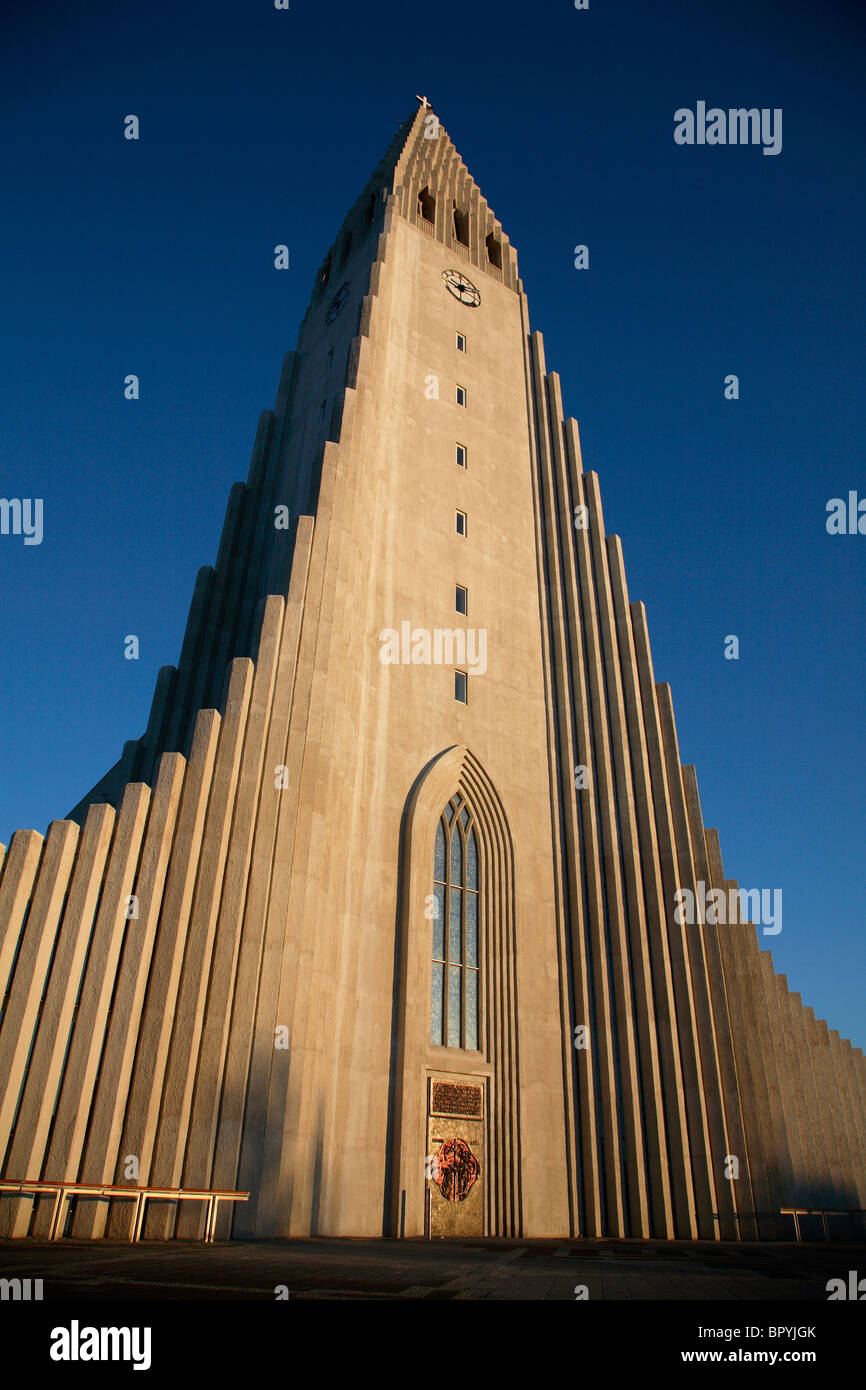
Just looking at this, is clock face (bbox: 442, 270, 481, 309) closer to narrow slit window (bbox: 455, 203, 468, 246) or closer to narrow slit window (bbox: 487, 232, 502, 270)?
narrow slit window (bbox: 455, 203, 468, 246)

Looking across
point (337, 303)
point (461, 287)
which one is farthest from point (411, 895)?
point (337, 303)

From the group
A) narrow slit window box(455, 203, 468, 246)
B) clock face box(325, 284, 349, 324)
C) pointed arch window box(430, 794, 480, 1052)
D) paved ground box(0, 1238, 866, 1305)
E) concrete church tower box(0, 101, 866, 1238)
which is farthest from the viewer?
narrow slit window box(455, 203, 468, 246)

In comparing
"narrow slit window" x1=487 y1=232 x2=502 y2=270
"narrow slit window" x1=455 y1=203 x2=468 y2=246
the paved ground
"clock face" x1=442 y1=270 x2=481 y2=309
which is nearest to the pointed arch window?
the paved ground

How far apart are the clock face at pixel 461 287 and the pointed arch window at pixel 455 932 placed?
20.0 m

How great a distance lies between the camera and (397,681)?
2208 cm

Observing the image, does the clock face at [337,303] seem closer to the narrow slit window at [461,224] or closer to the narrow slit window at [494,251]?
the narrow slit window at [461,224]

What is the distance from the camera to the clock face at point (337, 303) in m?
32.3

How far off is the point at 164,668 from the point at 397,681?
730 cm

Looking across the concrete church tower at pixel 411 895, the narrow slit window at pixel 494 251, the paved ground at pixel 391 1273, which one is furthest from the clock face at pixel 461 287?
the paved ground at pixel 391 1273

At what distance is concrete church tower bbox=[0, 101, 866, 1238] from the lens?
14.2 m

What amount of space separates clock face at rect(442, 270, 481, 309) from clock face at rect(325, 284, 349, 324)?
3.89m

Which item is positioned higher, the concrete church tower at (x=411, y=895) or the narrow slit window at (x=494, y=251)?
the narrow slit window at (x=494, y=251)
